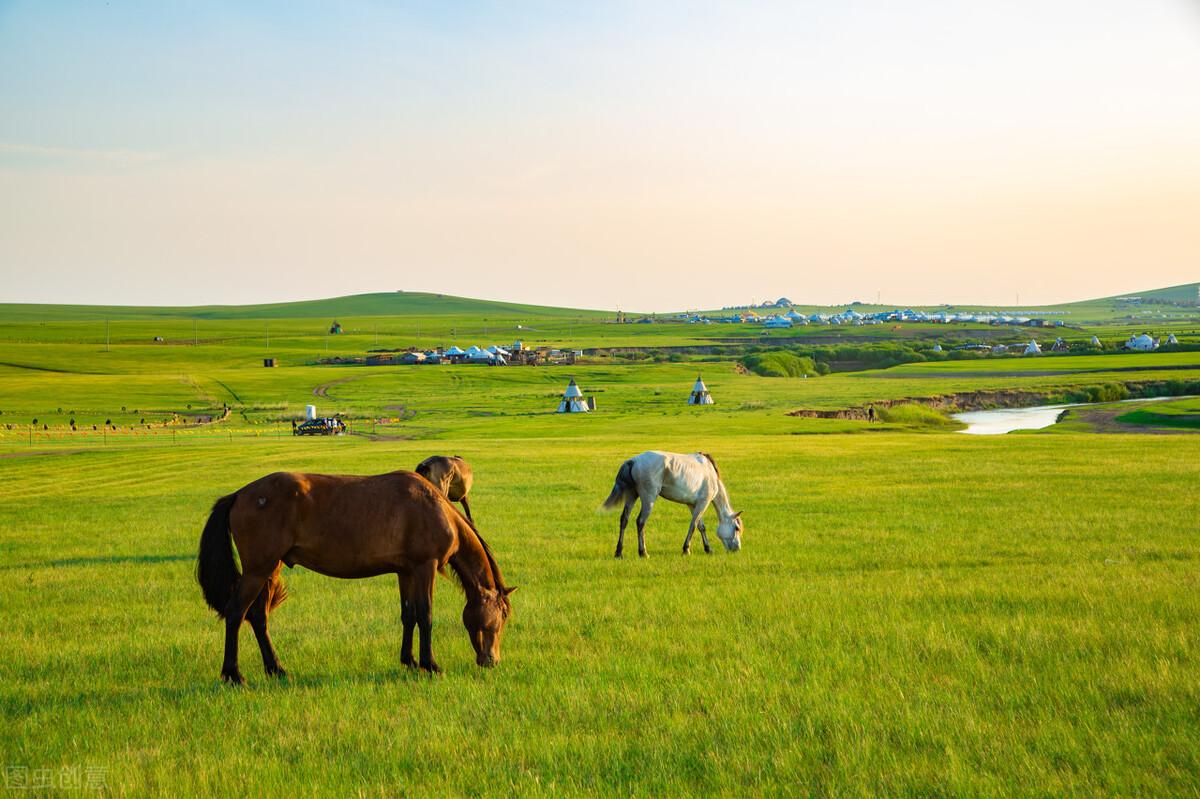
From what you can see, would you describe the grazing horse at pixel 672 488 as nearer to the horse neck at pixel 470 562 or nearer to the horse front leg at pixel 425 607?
the horse neck at pixel 470 562

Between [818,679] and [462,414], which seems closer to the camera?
[818,679]

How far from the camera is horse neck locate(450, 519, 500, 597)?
1091 cm

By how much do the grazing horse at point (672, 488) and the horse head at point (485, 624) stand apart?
789cm

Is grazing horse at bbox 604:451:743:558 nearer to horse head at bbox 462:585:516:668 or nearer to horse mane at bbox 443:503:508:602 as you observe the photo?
horse mane at bbox 443:503:508:602

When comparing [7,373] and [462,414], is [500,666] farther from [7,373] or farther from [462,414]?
[7,373]

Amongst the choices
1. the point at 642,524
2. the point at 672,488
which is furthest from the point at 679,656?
the point at 672,488

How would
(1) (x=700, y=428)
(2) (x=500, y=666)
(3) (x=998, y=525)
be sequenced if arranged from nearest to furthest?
(2) (x=500, y=666) → (3) (x=998, y=525) → (1) (x=700, y=428)

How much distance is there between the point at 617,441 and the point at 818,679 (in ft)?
145

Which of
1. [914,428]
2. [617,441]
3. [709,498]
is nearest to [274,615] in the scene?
[709,498]

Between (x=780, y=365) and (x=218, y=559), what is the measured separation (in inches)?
5797

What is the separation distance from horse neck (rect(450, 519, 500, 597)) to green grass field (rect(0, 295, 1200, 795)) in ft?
3.28

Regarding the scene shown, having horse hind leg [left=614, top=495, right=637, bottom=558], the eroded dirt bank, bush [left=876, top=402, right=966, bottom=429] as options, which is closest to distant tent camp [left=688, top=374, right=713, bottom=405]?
the eroded dirt bank

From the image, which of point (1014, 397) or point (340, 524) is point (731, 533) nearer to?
point (340, 524)

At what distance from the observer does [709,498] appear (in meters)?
19.5
